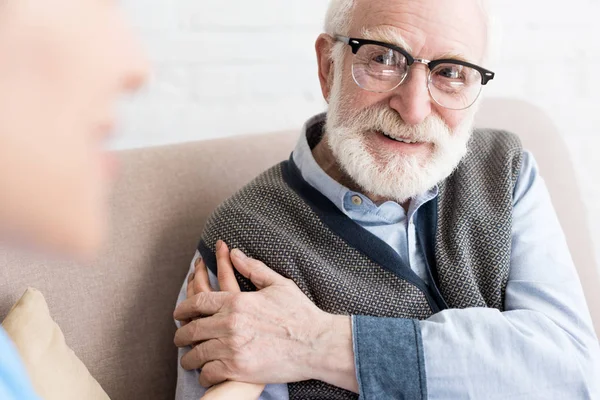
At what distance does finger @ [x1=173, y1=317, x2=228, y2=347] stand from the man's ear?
1.80 ft

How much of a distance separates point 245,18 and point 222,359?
103 cm

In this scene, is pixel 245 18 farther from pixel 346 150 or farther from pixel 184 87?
pixel 346 150

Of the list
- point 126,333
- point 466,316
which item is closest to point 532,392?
point 466,316

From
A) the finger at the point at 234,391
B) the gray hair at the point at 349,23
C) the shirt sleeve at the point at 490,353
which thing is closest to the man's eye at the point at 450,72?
the gray hair at the point at 349,23

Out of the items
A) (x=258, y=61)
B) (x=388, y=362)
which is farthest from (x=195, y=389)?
(x=258, y=61)

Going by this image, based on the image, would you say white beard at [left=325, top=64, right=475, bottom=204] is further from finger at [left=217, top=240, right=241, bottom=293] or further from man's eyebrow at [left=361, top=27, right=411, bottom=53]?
finger at [left=217, top=240, right=241, bottom=293]

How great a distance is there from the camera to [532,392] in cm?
118

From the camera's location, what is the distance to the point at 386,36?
131 centimetres

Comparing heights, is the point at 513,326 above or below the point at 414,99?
below

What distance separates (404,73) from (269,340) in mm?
562

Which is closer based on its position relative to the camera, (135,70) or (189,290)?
(135,70)

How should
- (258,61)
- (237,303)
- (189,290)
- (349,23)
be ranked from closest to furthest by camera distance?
(237,303), (189,290), (349,23), (258,61)

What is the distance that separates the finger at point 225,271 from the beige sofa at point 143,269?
0.58 ft

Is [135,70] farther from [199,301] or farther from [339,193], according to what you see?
[339,193]
